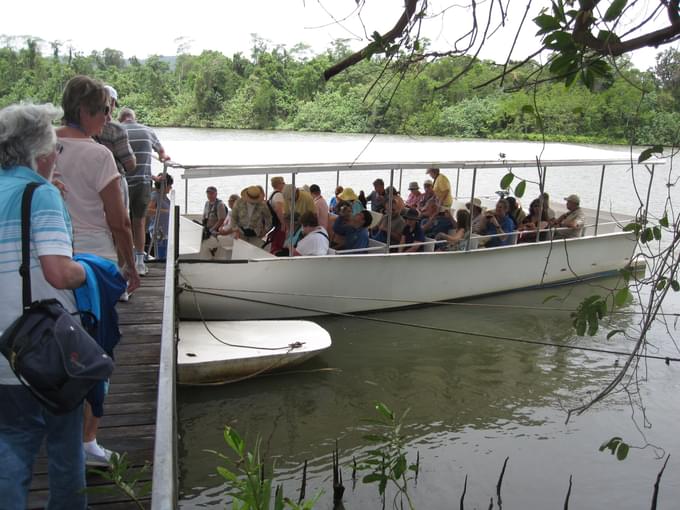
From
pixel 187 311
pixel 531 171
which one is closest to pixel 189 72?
pixel 531 171

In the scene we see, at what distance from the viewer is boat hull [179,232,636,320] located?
969cm

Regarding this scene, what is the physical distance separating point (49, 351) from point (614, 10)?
247 centimetres

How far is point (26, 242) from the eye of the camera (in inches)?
92.6

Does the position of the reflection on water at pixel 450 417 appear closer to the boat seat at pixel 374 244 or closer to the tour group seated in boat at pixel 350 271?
the tour group seated in boat at pixel 350 271

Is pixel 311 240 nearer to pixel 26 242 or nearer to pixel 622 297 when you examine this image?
pixel 622 297

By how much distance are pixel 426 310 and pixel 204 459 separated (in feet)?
19.7

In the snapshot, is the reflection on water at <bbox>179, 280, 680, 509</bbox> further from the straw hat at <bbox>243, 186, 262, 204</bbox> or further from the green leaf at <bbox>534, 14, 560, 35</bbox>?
the green leaf at <bbox>534, 14, 560, 35</bbox>

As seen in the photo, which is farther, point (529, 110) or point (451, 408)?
point (451, 408)

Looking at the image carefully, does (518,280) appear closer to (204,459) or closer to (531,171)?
(204,459)

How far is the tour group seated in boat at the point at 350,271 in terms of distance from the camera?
31.7 ft

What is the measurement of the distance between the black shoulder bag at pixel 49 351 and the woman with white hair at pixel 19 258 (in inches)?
1.2

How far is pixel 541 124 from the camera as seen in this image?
344 centimetres

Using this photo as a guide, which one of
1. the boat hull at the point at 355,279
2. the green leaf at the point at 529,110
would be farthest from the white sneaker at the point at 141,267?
the green leaf at the point at 529,110

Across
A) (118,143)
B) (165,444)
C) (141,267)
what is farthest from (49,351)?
(141,267)
